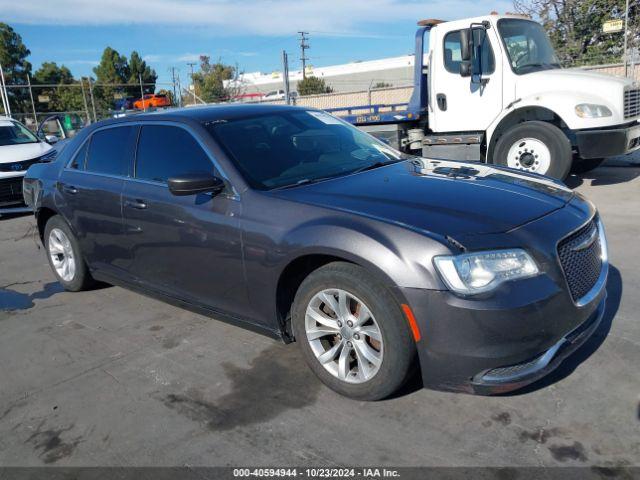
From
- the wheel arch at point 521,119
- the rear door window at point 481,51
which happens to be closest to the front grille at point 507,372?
the wheel arch at point 521,119

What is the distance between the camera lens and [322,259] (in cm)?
316

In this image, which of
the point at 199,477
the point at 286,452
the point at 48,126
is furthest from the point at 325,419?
the point at 48,126

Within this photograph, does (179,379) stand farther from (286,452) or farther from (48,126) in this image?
(48,126)

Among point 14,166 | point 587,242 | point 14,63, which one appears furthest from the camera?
point 14,63

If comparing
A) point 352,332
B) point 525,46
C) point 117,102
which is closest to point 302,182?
point 352,332

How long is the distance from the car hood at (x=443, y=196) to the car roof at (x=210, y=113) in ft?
3.41

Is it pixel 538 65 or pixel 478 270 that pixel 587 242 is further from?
pixel 538 65

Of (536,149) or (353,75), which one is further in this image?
(353,75)

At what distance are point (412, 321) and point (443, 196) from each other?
32.8 inches

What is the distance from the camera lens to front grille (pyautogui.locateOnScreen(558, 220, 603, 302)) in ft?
Answer: 9.47

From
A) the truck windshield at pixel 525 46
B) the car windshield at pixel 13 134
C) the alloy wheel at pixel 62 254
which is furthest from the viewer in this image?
the car windshield at pixel 13 134

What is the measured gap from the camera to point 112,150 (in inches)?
185

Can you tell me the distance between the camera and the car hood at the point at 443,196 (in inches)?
113

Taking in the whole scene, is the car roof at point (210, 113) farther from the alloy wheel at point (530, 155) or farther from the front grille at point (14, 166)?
the front grille at point (14, 166)
